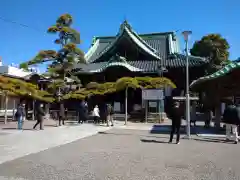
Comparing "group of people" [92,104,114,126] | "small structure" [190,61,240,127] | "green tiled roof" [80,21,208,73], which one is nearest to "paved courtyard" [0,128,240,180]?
"small structure" [190,61,240,127]

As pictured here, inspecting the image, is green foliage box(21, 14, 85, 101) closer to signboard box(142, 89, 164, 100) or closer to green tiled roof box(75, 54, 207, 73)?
green tiled roof box(75, 54, 207, 73)

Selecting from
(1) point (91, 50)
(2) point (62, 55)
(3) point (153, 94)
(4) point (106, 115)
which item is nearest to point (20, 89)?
(2) point (62, 55)

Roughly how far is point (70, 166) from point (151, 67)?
57.2 ft

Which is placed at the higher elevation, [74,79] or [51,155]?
[74,79]

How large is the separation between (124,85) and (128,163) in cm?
1205

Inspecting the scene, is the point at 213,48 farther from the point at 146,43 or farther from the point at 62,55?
the point at 62,55

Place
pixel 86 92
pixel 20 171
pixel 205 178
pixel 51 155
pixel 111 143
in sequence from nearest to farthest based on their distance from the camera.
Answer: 1. pixel 205 178
2. pixel 20 171
3. pixel 51 155
4. pixel 111 143
5. pixel 86 92

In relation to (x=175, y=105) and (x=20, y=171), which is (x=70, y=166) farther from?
(x=175, y=105)

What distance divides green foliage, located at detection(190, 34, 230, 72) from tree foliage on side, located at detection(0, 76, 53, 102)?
19.3 m

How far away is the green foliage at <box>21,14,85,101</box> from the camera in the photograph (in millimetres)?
20500

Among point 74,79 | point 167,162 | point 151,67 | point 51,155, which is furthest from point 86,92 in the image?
point 167,162

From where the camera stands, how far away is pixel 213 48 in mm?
32469

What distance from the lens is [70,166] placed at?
21.4ft

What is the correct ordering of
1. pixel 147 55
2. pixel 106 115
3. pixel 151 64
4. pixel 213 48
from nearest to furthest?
pixel 106 115
pixel 151 64
pixel 147 55
pixel 213 48
